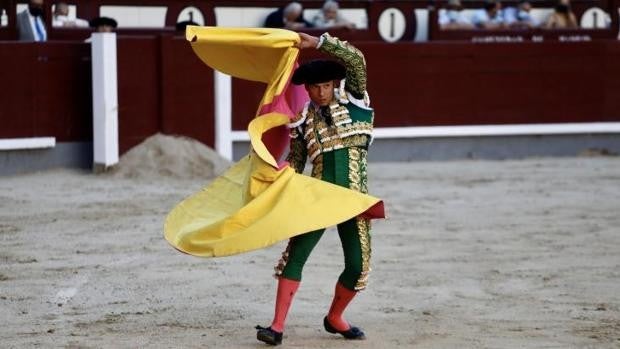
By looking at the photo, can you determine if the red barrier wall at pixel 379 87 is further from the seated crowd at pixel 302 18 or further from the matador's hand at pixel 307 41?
the matador's hand at pixel 307 41

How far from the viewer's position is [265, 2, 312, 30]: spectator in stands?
12.0 m

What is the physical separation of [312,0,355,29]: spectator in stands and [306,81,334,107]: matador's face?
734 centimetres

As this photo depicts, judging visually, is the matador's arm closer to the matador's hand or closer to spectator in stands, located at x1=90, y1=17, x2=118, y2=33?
the matador's hand

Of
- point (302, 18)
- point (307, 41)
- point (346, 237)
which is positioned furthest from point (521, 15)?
point (346, 237)

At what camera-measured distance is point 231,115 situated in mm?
11164

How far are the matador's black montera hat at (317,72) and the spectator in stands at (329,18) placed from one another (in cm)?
740

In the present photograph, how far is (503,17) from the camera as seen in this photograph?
14078 millimetres

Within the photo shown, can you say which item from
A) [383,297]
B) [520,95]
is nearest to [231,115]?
[520,95]

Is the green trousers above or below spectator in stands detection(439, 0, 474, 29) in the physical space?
above

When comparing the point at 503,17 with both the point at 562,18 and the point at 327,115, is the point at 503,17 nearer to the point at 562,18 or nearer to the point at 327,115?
the point at 562,18

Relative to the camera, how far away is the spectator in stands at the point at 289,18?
11984mm

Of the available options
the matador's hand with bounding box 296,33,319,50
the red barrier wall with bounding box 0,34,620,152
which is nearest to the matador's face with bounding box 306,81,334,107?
the matador's hand with bounding box 296,33,319,50

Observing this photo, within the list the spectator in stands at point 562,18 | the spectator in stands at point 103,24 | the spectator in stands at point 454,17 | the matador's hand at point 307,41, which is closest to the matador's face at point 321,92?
the matador's hand at point 307,41

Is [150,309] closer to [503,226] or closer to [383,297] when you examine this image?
[383,297]
